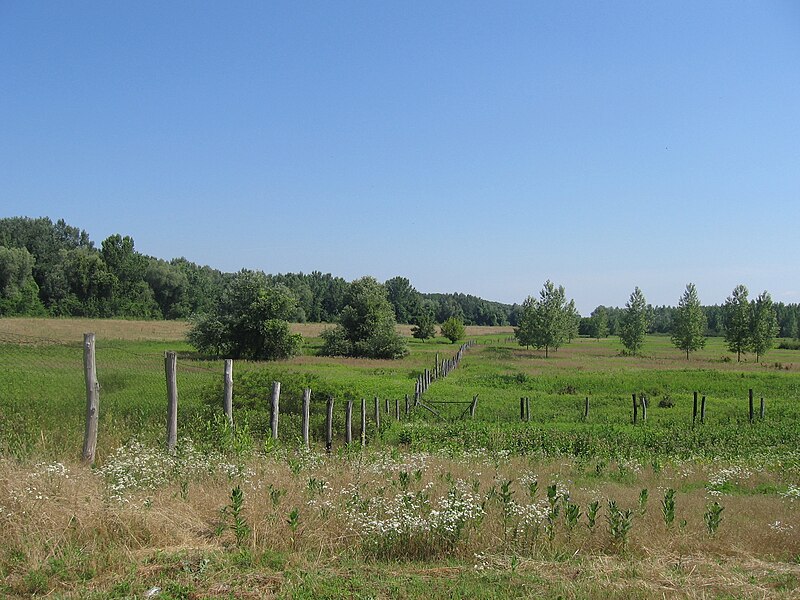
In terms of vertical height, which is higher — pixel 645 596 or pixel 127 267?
pixel 127 267

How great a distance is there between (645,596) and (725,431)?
18.9 metres

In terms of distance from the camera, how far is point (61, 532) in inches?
243

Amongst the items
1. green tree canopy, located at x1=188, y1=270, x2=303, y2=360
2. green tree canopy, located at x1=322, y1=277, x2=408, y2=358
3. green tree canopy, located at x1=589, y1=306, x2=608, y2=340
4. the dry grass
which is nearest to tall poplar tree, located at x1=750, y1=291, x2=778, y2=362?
green tree canopy, located at x1=322, y1=277, x2=408, y2=358

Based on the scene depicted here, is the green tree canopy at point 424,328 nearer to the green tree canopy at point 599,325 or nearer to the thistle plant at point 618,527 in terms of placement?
the green tree canopy at point 599,325

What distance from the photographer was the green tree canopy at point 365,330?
5844 cm

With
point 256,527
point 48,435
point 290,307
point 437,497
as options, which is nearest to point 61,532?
point 256,527

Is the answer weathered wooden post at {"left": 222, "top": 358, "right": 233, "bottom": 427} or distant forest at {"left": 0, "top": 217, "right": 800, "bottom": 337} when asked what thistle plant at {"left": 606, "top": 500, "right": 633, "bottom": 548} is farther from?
distant forest at {"left": 0, "top": 217, "right": 800, "bottom": 337}

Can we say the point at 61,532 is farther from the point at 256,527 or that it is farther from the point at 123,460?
the point at 123,460

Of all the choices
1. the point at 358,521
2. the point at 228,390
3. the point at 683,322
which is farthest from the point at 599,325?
the point at 358,521

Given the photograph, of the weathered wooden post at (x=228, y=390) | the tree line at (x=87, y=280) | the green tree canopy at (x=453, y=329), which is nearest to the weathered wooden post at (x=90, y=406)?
the weathered wooden post at (x=228, y=390)

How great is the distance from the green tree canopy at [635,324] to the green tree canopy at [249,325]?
4519 cm

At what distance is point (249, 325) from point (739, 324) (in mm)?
52767

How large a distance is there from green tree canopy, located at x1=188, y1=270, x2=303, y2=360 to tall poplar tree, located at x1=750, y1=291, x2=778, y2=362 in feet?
161

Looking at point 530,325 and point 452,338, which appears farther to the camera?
point 452,338
